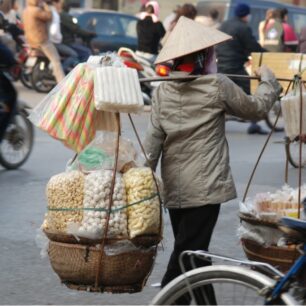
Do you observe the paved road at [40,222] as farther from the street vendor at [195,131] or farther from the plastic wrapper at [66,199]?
the plastic wrapper at [66,199]

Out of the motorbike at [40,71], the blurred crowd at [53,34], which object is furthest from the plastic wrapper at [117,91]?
the motorbike at [40,71]

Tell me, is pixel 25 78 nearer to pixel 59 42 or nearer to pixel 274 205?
pixel 59 42

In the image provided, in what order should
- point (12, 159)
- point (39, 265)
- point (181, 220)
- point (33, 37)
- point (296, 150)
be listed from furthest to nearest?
point (33, 37)
point (296, 150)
point (12, 159)
point (39, 265)
point (181, 220)

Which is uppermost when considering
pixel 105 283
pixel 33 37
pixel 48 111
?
pixel 48 111

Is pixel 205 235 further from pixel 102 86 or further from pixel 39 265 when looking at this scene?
pixel 39 265

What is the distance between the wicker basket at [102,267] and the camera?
4.88 meters

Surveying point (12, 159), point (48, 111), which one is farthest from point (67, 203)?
point (12, 159)

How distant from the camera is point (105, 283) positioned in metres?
4.91

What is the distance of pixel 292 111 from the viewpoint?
5.97 metres

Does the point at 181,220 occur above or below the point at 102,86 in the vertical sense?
below

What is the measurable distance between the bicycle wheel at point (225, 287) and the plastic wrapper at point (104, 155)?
1262 millimetres

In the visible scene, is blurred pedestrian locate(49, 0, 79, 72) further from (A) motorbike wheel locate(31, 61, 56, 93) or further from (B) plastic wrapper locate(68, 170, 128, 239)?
(B) plastic wrapper locate(68, 170, 128, 239)

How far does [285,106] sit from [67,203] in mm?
1595

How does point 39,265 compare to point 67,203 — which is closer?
point 67,203
